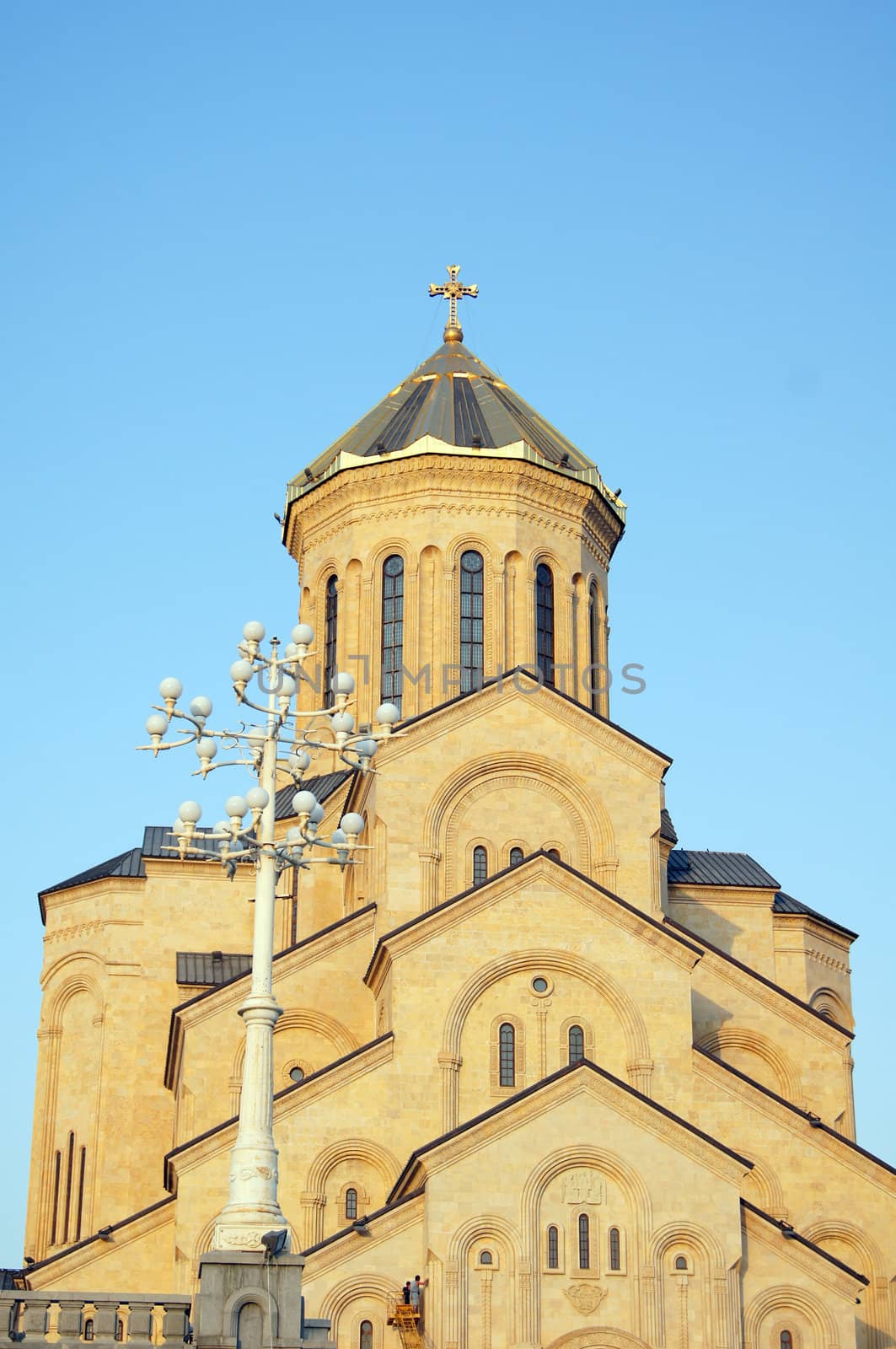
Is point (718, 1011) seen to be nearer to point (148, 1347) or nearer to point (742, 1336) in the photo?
point (742, 1336)

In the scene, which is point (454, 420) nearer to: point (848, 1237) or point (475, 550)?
point (475, 550)

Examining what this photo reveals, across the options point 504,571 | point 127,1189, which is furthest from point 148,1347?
point 504,571

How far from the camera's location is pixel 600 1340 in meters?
28.1

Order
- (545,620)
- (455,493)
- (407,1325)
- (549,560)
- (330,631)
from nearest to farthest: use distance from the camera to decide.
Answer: (407,1325) < (455,493) < (545,620) < (549,560) < (330,631)

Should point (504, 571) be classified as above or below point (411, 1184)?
above

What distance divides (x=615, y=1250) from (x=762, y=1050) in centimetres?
828

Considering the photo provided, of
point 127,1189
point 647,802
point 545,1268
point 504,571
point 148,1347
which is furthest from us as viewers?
point 504,571

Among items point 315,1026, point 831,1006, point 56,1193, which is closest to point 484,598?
point 315,1026

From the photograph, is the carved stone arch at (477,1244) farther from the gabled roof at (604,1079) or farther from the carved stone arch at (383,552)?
the carved stone arch at (383,552)

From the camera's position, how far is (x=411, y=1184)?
2927 cm

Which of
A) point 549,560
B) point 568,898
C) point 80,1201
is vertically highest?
point 549,560

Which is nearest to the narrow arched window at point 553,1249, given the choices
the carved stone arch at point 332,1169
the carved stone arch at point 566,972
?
the carved stone arch at point 332,1169

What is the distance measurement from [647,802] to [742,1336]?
986 cm

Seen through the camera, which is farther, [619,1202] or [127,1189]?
[127,1189]
